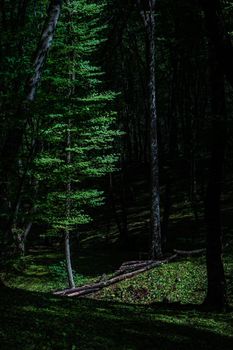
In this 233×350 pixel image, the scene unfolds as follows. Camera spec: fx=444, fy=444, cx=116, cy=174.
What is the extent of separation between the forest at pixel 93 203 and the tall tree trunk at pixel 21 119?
0.03 m

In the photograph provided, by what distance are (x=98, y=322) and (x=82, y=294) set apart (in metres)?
10.2

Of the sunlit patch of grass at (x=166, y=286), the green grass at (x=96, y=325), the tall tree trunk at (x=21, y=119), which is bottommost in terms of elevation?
the sunlit patch of grass at (x=166, y=286)

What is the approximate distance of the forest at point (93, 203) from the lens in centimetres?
696

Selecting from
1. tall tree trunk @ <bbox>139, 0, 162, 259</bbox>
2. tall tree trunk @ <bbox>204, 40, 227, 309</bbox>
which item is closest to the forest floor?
tall tree trunk @ <bbox>204, 40, 227, 309</bbox>

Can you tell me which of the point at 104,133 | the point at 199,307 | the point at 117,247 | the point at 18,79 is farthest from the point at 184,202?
the point at 18,79

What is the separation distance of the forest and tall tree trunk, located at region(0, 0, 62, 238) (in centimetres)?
3

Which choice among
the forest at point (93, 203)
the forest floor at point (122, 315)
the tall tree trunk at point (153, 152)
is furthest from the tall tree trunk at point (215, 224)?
the tall tree trunk at point (153, 152)

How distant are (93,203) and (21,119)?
9934 millimetres

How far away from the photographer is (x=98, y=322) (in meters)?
6.64

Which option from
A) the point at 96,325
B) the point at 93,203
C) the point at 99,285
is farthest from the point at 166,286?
the point at 96,325

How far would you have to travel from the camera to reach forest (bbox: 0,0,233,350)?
6.96 meters

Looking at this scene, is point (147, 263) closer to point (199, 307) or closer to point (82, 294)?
point (82, 294)

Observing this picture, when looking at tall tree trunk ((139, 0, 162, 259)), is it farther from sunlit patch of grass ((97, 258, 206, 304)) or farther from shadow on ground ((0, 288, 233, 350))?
shadow on ground ((0, 288, 233, 350))

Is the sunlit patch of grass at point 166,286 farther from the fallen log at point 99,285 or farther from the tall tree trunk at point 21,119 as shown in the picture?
the tall tree trunk at point 21,119
